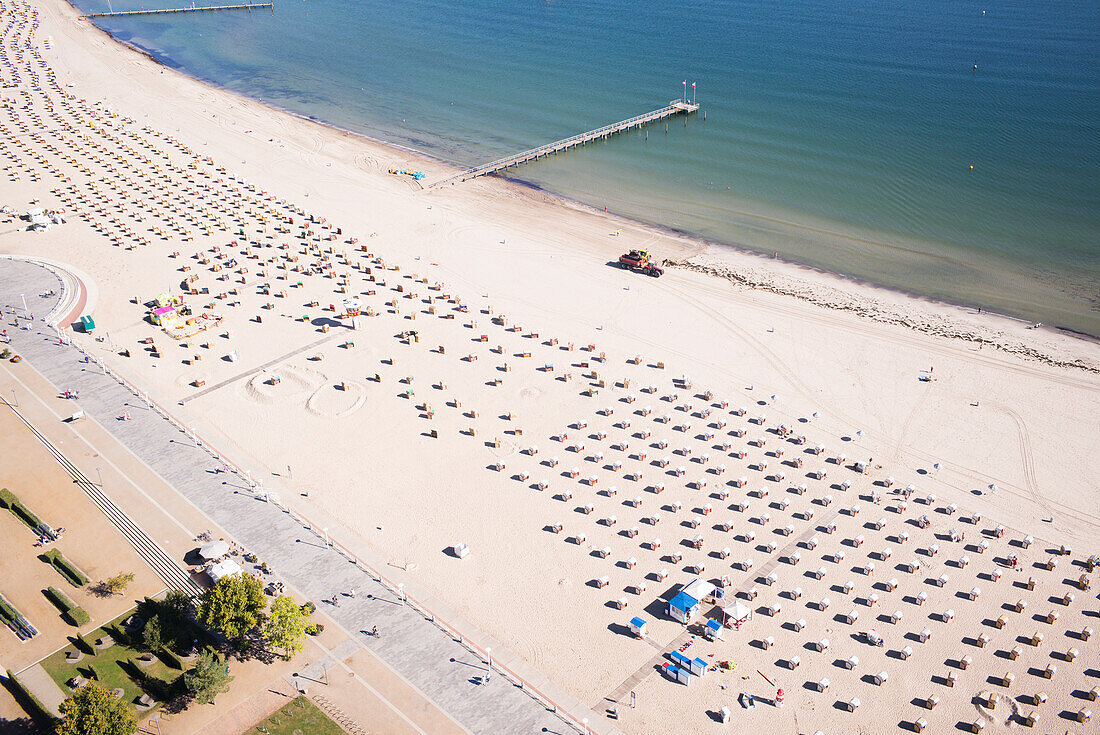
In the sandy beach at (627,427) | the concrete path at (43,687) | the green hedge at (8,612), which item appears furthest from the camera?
the green hedge at (8,612)

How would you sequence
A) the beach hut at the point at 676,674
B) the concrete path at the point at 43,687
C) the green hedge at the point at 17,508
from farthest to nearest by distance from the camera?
the green hedge at the point at 17,508 → the beach hut at the point at 676,674 → the concrete path at the point at 43,687

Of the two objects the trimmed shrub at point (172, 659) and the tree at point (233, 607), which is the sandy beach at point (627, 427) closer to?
the tree at point (233, 607)

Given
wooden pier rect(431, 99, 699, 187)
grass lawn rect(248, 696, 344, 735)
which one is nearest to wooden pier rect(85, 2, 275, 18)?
wooden pier rect(431, 99, 699, 187)

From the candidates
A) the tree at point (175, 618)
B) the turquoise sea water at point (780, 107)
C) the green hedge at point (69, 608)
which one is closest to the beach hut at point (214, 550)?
the tree at point (175, 618)

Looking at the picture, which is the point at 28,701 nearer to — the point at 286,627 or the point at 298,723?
the point at 286,627

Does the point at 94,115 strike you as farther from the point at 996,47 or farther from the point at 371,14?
the point at 996,47

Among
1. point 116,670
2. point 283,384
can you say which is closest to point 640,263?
point 283,384
